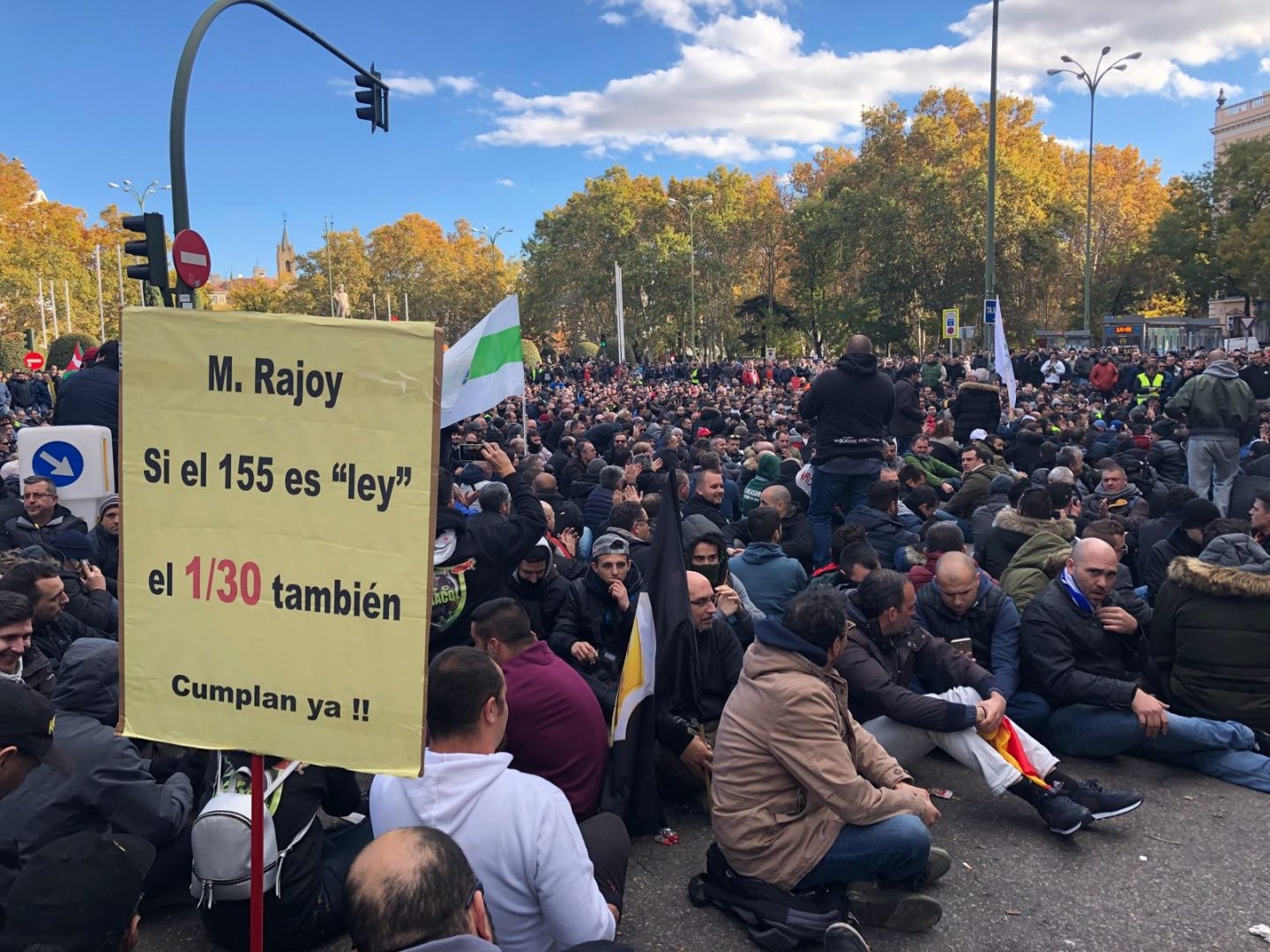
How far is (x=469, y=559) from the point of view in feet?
16.1

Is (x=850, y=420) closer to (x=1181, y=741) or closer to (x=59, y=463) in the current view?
(x=1181, y=741)

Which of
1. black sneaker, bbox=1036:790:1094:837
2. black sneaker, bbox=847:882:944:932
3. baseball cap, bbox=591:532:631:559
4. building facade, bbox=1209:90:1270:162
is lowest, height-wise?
black sneaker, bbox=847:882:944:932

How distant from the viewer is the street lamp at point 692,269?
179ft

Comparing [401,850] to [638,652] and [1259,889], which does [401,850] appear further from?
[1259,889]

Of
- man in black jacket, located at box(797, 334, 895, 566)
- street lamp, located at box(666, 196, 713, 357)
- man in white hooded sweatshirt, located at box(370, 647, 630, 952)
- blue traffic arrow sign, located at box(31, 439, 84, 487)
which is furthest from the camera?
street lamp, located at box(666, 196, 713, 357)

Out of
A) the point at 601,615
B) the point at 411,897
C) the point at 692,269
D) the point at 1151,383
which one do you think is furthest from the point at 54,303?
the point at 411,897

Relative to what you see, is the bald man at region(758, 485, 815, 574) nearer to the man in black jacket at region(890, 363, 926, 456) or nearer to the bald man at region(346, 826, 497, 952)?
the man in black jacket at region(890, 363, 926, 456)

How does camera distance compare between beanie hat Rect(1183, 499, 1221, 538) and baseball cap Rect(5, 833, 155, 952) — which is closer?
baseball cap Rect(5, 833, 155, 952)

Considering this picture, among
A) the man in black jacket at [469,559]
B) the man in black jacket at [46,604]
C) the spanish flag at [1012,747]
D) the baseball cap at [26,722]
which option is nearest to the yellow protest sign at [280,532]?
the baseball cap at [26,722]

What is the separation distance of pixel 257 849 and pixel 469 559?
250 centimetres

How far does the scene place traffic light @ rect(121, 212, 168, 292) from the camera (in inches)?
394

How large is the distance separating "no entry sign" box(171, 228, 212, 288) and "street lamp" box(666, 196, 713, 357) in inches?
1719

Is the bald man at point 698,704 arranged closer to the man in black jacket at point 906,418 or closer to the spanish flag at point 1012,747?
the spanish flag at point 1012,747

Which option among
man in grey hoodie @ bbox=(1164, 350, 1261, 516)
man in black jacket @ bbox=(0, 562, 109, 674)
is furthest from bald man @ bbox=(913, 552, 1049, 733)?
man in grey hoodie @ bbox=(1164, 350, 1261, 516)
